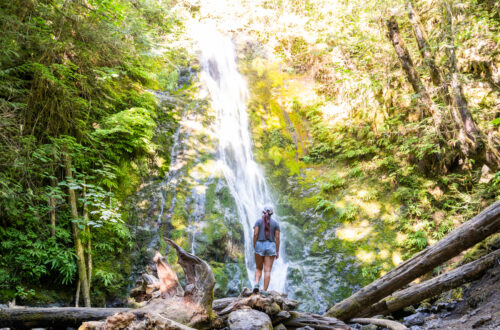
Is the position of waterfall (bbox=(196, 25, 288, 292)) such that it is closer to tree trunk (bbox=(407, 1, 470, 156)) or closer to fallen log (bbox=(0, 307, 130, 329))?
fallen log (bbox=(0, 307, 130, 329))

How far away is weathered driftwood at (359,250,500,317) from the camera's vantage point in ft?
14.6

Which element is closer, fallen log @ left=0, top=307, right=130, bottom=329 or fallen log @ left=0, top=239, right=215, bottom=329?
fallen log @ left=0, top=239, right=215, bottom=329

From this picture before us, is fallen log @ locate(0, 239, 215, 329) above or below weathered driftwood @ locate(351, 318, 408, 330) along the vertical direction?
above

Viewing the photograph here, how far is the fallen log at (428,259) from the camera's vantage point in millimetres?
4012

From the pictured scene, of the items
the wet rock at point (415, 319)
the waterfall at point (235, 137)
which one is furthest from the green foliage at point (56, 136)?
the wet rock at point (415, 319)

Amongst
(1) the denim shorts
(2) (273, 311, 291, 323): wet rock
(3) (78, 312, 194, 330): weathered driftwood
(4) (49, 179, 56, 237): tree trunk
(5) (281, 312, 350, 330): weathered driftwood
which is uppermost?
(4) (49, 179, 56, 237): tree trunk

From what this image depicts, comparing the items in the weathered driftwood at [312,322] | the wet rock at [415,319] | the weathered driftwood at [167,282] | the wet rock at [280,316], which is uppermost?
the weathered driftwood at [167,282]

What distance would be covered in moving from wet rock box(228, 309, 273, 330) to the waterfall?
445cm

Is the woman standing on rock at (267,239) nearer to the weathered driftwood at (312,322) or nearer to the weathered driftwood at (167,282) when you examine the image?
the weathered driftwood at (312,322)

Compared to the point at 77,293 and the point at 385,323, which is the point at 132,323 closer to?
the point at 385,323

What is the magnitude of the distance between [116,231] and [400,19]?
10466 mm

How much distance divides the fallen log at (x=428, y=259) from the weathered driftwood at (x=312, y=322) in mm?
577

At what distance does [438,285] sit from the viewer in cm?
451

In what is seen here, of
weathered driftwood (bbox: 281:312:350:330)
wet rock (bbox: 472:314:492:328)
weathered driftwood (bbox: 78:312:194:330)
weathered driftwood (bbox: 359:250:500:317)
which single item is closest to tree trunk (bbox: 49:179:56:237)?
weathered driftwood (bbox: 78:312:194:330)
